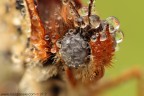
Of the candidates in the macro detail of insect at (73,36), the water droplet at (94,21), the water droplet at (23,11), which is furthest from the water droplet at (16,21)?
the water droplet at (94,21)

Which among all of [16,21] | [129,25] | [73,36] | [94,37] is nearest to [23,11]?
[16,21]

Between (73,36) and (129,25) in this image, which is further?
(129,25)

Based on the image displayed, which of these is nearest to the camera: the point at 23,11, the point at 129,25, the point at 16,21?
the point at 23,11

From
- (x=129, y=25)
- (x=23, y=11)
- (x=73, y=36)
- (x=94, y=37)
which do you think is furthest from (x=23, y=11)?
(x=129, y=25)

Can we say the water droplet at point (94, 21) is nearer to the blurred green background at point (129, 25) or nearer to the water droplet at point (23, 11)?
the water droplet at point (23, 11)

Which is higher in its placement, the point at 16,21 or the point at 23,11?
the point at 23,11

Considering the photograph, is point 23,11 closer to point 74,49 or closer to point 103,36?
point 74,49

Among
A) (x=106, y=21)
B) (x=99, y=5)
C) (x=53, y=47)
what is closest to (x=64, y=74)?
(x=53, y=47)

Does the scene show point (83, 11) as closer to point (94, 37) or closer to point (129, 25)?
point (94, 37)

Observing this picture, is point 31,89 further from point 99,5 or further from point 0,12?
point 99,5

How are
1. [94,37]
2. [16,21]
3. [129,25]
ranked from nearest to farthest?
[94,37], [16,21], [129,25]

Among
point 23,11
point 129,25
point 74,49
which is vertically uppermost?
point 23,11
